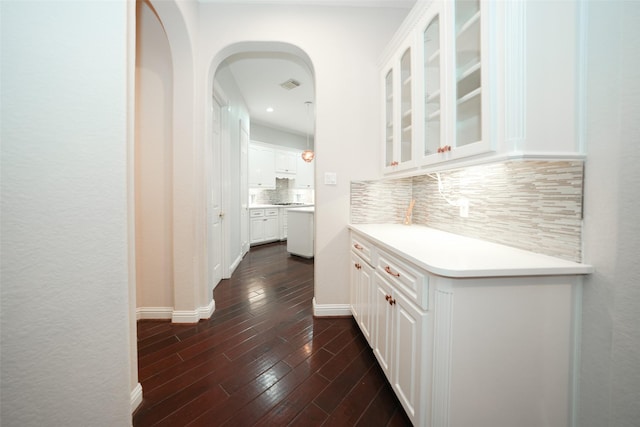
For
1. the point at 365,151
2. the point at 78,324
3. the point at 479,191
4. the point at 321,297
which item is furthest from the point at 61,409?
the point at 365,151

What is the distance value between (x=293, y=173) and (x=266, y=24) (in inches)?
183

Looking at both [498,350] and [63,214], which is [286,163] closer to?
[63,214]

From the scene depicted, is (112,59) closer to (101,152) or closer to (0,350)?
(101,152)

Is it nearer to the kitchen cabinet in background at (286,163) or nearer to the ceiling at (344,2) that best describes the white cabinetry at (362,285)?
the ceiling at (344,2)

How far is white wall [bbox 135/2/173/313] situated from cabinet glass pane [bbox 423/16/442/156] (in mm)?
2112

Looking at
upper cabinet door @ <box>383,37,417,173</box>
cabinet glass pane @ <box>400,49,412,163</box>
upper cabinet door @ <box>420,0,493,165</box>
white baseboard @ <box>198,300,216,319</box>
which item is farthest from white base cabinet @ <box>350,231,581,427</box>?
white baseboard @ <box>198,300,216,319</box>

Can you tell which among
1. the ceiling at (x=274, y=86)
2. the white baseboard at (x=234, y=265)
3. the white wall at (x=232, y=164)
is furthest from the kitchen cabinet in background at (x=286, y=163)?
the white baseboard at (x=234, y=265)

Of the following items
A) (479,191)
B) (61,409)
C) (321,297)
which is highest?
(479,191)

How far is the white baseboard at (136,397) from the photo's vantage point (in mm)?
1266

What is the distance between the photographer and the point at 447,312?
35.4 inches

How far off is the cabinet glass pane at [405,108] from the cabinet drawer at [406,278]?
32.1 inches

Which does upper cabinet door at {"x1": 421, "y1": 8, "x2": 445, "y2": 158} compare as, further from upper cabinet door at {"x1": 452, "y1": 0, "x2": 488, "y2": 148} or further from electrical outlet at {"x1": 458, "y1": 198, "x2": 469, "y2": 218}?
electrical outlet at {"x1": 458, "y1": 198, "x2": 469, "y2": 218}

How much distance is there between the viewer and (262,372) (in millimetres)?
1545

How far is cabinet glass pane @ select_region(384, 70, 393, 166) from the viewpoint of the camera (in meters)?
2.05
